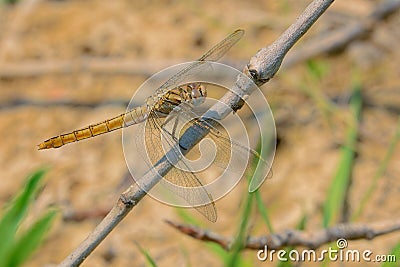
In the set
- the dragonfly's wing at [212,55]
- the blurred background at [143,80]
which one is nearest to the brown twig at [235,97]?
the dragonfly's wing at [212,55]

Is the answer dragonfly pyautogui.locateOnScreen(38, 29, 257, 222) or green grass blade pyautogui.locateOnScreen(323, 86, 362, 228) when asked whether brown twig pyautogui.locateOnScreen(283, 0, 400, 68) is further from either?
dragonfly pyautogui.locateOnScreen(38, 29, 257, 222)

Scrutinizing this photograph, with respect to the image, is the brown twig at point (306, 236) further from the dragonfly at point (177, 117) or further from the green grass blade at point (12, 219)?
the green grass blade at point (12, 219)

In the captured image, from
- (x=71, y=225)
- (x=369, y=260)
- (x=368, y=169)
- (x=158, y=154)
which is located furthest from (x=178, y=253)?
(x=158, y=154)

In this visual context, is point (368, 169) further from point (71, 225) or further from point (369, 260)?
point (71, 225)

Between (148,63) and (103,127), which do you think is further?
(148,63)

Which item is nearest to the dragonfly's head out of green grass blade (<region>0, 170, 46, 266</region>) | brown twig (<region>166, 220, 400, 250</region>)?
brown twig (<region>166, 220, 400, 250</region>)

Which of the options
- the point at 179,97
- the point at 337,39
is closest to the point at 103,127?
the point at 179,97

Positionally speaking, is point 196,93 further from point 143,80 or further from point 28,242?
point 143,80
